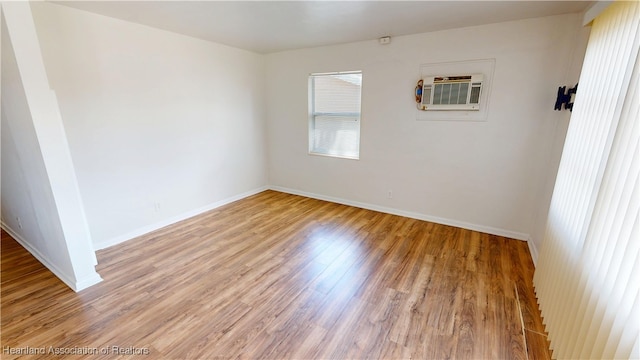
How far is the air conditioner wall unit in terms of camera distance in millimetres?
3092

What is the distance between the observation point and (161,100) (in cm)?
329

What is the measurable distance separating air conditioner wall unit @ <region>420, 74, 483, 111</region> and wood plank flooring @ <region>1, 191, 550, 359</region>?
1584 mm

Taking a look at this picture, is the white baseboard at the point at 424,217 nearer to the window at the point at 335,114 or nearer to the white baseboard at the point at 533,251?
the white baseboard at the point at 533,251

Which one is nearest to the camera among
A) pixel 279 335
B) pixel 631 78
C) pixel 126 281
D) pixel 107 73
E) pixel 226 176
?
pixel 631 78

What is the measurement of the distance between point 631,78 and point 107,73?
4.07m

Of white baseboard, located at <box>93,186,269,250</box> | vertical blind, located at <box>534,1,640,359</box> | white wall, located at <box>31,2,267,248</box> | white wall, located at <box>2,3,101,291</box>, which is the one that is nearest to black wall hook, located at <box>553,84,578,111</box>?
vertical blind, located at <box>534,1,640,359</box>

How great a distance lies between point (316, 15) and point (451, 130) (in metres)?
2.09

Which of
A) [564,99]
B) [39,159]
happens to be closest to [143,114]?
A: [39,159]

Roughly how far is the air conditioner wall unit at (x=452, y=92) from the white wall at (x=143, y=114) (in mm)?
2824

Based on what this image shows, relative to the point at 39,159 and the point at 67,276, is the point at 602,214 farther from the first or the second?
the point at 67,276

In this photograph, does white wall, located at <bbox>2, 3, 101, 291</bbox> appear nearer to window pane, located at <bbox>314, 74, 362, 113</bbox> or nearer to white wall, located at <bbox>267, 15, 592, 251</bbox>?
white wall, located at <bbox>267, 15, 592, 251</bbox>

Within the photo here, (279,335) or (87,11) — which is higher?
(87,11)

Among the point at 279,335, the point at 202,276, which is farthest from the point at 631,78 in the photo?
the point at 202,276

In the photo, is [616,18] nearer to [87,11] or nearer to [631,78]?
[631,78]
